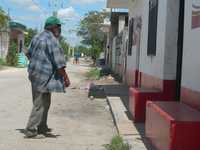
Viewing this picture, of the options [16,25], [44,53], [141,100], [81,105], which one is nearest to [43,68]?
[44,53]

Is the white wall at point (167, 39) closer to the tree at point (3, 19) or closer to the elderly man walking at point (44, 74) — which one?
the elderly man walking at point (44, 74)

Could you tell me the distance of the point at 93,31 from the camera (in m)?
70.2

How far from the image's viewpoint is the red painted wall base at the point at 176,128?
20.2 feet

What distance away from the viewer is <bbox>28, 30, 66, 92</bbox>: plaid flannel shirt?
8992 millimetres

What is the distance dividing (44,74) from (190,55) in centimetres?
248

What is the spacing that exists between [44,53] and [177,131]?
3.59 m

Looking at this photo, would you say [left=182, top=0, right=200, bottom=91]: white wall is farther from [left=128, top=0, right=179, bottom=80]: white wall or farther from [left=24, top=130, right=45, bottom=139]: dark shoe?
[left=24, top=130, right=45, bottom=139]: dark shoe

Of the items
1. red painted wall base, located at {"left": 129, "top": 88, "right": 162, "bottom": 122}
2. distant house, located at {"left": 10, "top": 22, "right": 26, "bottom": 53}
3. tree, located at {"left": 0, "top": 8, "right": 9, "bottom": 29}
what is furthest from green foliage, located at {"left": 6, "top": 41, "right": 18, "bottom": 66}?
red painted wall base, located at {"left": 129, "top": 88, "right": 162, "bottom": 122}

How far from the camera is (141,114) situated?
10562 mm

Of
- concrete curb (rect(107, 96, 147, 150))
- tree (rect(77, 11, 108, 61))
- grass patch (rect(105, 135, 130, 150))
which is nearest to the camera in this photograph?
grass patch (rect(105, 135, 130, 150))

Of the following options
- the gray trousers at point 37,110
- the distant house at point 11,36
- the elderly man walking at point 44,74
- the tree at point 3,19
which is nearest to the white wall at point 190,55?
the elderly man walking at point 44,74

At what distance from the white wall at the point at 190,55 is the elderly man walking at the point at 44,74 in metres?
2.03

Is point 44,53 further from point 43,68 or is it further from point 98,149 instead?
point 98,149

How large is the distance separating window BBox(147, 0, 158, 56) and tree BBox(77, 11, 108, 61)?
50.8 meters
